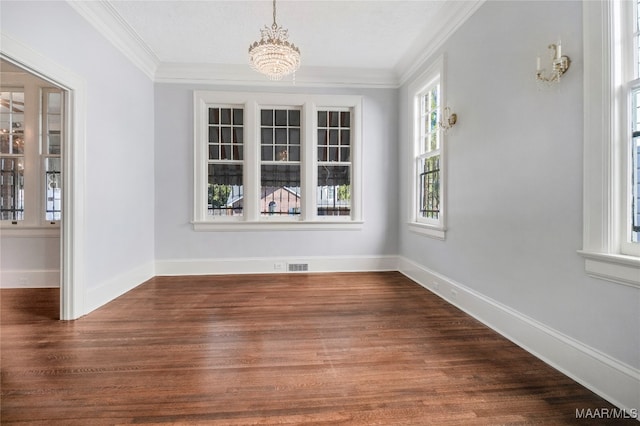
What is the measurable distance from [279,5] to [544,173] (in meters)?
2.91

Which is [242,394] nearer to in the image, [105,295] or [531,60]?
[105,295]

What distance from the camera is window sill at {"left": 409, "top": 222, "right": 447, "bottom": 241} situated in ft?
11.4

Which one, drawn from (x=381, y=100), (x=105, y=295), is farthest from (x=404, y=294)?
(x=105, y=295)

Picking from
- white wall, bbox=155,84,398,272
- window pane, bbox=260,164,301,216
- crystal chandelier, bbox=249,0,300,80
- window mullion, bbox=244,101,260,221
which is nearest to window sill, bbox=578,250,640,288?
crystal chandelier, bbox=249,0,300,80

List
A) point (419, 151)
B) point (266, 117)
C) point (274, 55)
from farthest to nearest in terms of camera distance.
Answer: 1. point (266, 117)
2. point (419, 151)
3. point (274, 55)

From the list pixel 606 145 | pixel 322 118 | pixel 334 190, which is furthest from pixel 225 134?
pixel 606 145

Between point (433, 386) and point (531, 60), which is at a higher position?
point (531, 60)

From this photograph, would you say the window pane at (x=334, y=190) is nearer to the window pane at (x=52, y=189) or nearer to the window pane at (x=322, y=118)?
the window pane at (x=322, y=118)

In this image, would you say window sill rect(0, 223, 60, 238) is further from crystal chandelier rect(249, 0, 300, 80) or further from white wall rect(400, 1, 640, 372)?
white wall rect(400, 1, 640, 372)

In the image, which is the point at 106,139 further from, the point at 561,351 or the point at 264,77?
the point at 561,351

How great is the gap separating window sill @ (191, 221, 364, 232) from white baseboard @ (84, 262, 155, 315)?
910 millimetres

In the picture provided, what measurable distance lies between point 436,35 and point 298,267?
365 centimetres

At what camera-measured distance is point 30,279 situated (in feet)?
12.7

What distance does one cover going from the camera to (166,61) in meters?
4.40
